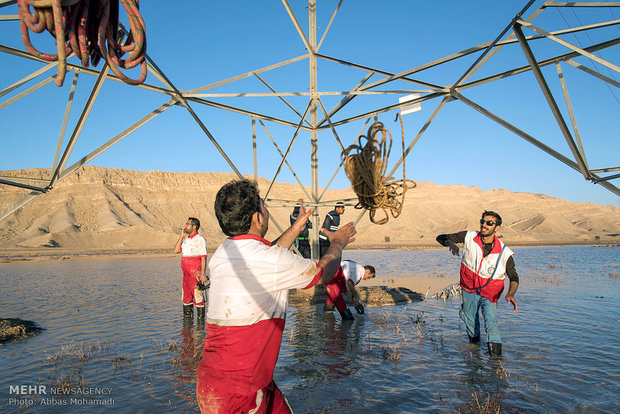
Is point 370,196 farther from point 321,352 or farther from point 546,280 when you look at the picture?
point 546,280

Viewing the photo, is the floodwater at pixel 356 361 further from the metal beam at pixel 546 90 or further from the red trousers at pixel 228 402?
the metal beam at pixel 546 90

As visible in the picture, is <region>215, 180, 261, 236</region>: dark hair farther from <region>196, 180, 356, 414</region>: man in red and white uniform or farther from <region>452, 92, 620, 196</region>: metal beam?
<region>452, 92, 620, 196</region>: metal beam

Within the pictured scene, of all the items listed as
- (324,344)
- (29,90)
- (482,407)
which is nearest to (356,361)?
(324,344)

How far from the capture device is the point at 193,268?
8.01 m

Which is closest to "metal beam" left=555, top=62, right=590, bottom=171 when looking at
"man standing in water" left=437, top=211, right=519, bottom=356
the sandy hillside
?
"man standing in water" left=437, top=211, right=519, bottom=356

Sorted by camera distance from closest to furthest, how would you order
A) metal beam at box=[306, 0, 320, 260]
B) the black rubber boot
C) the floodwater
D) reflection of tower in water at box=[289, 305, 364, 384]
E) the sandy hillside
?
the floodwater, reflection of tower in water at box=[289, 305, 364, 384], the black rubber boot, metal beam at box=[306, 0, 320, 260], the sandy hillside

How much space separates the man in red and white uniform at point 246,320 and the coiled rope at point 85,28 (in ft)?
4.51

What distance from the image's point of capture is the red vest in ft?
18.2

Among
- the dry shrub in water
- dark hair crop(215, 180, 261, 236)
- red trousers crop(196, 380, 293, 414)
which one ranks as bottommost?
the dry shrub in water

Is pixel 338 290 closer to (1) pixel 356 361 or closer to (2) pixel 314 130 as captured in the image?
(1) pixel 356 361

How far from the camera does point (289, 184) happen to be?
3376 inches

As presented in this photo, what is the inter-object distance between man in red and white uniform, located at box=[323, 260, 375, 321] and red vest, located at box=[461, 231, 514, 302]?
7.64 feet

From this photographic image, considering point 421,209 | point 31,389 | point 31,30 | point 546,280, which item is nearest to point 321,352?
point 31,389

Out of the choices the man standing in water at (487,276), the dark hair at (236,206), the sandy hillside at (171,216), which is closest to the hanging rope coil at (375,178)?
the man standing in water at (487,276)
